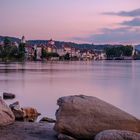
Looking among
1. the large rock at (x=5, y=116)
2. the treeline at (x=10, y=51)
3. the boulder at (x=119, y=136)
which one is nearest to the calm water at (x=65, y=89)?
the large rock at (x=5, y=116)

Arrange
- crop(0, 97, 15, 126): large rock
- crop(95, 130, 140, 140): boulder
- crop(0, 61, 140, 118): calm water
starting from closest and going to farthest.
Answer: crop(95, 130, 140, 140): boulder, crop(0, 97, 15, 126): large rock, crop(0, 61, 140, 118): calm water

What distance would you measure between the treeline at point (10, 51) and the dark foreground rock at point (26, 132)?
140 m

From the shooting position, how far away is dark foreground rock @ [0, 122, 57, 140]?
990 centimetres

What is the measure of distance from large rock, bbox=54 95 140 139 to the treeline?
141218 millimetres

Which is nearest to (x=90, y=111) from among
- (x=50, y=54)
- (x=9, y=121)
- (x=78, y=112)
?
(x=78, y=112)

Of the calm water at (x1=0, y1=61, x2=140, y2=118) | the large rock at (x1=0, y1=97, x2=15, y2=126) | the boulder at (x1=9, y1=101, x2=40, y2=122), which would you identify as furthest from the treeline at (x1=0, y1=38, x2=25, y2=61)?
the large rock at (x1=0, y1=97, x2=15, y2=126)

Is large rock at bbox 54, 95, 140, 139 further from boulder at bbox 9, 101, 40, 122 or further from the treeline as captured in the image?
the treeline

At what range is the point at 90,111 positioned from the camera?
382 inches

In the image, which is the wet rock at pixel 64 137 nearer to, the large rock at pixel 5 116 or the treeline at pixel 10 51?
the large rock at pixel 5 116

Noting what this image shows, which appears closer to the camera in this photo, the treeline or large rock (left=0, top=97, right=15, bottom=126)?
large rock (left=0, top=97, right=15, bottom=126)

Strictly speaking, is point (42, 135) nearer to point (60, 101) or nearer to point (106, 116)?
point (60, 101)

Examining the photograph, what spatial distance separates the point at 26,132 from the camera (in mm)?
10461

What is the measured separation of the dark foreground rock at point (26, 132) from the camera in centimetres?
990

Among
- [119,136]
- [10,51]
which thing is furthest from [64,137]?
[10,51]
